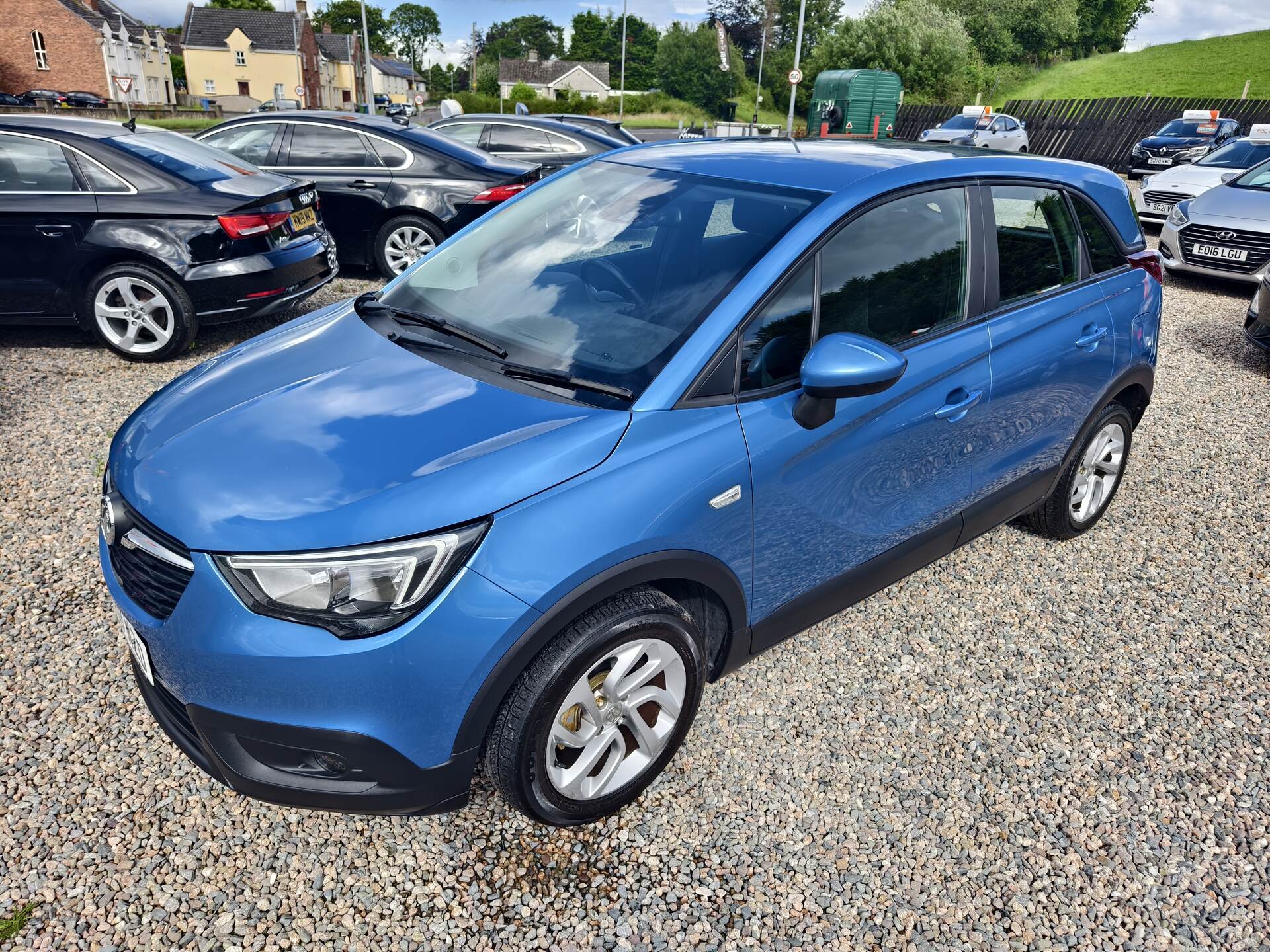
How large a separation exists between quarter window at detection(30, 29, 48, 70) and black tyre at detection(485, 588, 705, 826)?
255ft

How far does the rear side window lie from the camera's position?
146 inches

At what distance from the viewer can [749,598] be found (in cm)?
264

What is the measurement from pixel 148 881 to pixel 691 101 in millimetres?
83451

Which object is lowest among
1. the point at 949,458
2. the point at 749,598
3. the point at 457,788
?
the point at 457,788

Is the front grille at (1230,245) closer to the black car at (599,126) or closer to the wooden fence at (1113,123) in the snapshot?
the black car at (599,126)

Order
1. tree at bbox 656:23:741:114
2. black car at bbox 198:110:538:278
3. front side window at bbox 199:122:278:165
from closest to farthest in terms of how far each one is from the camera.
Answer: black car at bbox 198:110:538:278 → front side window at bbox 199:122:278:165 → tree at bbox 656:23:741:114

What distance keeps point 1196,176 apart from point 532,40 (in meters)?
145

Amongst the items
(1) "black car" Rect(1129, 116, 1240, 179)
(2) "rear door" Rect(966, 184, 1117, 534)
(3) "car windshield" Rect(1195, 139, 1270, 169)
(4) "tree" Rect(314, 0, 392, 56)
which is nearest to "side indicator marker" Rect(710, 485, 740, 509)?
(2) "rear door" Rect(966, 184, 1117, 534)

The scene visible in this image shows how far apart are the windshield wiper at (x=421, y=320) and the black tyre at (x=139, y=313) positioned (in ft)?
11.1

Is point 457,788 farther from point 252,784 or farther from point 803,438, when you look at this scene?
point 803,438

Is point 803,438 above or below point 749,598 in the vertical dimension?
above

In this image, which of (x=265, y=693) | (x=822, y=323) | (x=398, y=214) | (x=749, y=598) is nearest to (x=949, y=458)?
(x=822, y=323)

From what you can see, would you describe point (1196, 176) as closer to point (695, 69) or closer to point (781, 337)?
point (781, 337)

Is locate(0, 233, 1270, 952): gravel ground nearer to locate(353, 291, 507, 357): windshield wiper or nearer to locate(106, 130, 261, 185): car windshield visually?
locate(353, 291, 507, 357): windshield wiper
